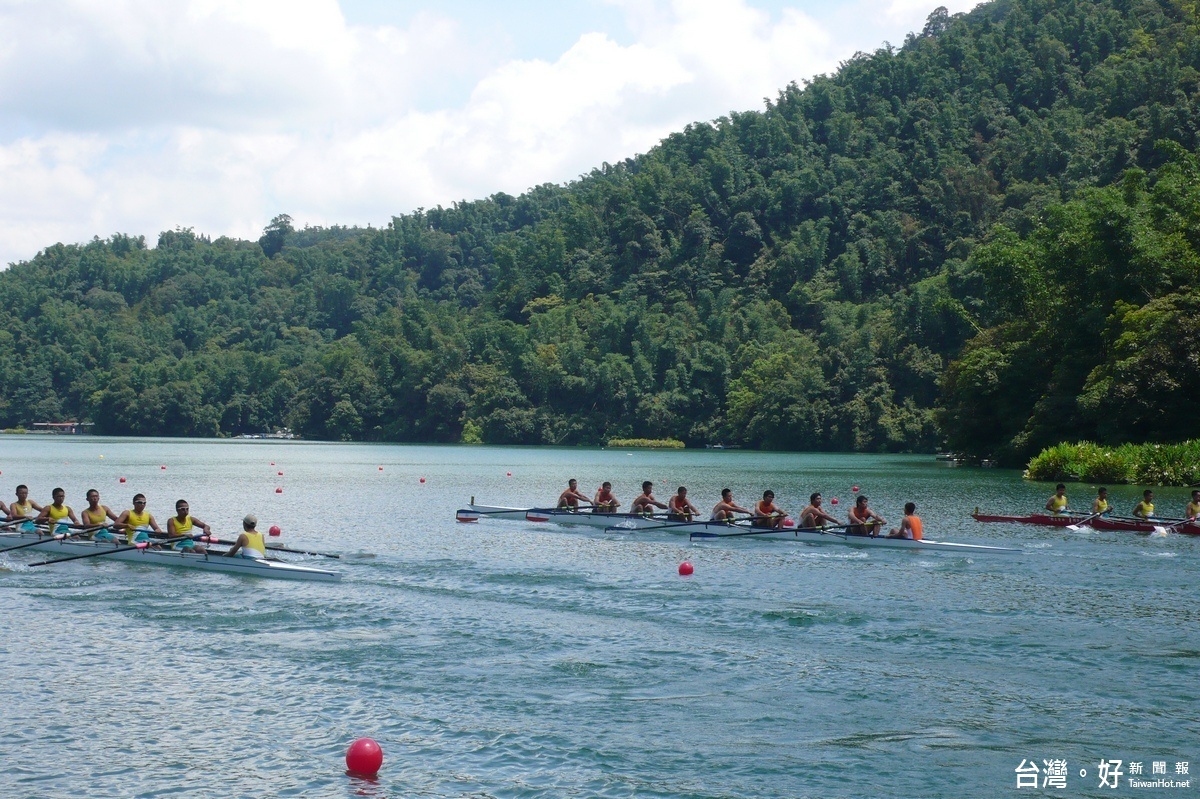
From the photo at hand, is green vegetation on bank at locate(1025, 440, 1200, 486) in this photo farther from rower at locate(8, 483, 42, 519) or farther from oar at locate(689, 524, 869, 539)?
rower at locate(8, 483, 42, 519)

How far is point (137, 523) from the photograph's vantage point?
26.0 meters

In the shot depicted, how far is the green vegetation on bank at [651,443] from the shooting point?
122 metres

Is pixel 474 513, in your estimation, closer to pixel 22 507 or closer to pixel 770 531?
pixel 770 531

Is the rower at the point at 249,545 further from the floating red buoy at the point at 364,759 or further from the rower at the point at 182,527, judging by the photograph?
the floating red buoy at the point at 364,759

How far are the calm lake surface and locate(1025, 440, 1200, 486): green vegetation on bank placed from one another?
19691 millimetres

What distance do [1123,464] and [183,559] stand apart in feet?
129

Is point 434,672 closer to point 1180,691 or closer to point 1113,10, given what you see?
point 1180,691

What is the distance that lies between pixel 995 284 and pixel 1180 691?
6060 cm

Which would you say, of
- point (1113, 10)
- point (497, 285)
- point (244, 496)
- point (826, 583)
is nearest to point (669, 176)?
point (497, 285)

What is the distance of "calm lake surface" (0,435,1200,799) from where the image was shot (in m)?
12.2

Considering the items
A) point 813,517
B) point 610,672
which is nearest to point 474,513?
point 813,517

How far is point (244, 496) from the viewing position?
4750 centimetres

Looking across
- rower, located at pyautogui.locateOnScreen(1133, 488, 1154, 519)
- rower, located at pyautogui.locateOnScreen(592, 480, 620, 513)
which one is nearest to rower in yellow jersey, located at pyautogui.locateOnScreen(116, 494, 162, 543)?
rower, located at pyautogui.locateOnScreen(592, 480, 620, 513)

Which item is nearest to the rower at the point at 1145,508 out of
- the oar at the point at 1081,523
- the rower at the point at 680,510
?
the oar at the point at 1081,523
